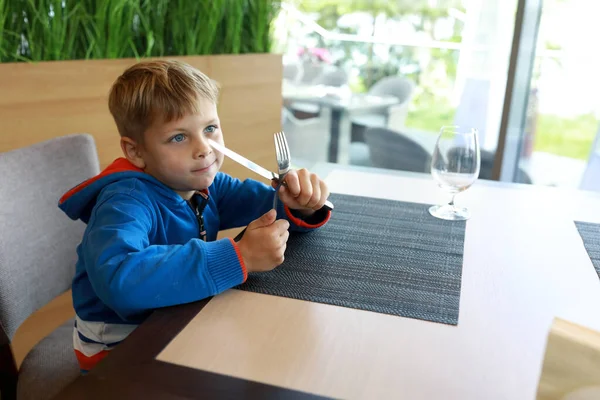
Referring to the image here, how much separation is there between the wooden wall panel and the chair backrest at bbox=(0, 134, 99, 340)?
287 millimetres

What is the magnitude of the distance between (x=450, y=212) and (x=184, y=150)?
0.54 metres

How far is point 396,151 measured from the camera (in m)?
3.01

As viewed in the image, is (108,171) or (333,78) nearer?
(108,171)

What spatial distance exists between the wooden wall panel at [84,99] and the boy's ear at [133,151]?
0.61m

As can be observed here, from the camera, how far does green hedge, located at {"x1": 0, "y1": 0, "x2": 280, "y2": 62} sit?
1.52 m

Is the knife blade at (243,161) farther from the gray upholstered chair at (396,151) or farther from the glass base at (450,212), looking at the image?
the gray upholstered chair at (396,151)

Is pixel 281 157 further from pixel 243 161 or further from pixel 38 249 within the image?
pixel 38 249

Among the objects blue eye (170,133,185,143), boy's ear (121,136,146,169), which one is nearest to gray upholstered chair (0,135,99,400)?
boy's ear (121,136,146,169)

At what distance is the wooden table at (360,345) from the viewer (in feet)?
1.92

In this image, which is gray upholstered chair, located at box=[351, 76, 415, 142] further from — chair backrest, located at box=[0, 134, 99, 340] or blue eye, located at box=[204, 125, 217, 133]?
blue eye, located at box=[204, 125, 217, 133]

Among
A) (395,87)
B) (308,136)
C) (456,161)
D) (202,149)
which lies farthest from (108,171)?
(308,136)

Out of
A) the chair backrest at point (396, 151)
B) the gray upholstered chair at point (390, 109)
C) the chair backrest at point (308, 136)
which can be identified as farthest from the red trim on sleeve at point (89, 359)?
the chair backrest at point (308, 136)

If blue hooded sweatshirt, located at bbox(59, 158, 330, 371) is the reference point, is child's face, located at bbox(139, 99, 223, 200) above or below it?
above

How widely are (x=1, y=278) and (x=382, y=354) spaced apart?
0.77 metres
